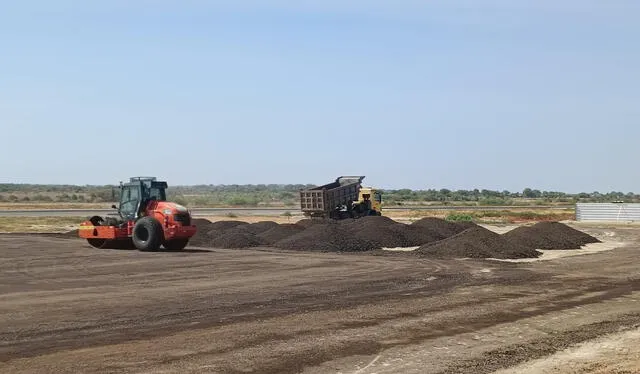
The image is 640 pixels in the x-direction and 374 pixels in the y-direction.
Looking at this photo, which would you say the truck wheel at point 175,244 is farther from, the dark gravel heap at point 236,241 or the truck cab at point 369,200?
the truck cab at point 369,200

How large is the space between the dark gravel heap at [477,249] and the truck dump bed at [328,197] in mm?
16519

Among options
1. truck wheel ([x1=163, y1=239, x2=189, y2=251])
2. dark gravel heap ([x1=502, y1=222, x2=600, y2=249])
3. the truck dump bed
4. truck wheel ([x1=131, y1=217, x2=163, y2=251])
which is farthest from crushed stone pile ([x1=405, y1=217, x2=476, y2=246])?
truck wheel ([x1=131, y1=217, x2=163, y2=251])

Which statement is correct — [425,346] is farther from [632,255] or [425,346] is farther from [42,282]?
[632,255]

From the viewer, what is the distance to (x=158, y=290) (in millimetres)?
16625

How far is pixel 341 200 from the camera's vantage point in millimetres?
45906

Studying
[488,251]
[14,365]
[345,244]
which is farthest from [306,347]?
[345,244]

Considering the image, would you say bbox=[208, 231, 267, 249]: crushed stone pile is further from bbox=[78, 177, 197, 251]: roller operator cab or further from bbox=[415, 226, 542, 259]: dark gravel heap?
bbox=[415, 226, 542, 259]: dark gravel heap

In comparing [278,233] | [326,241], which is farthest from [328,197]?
[326,241]

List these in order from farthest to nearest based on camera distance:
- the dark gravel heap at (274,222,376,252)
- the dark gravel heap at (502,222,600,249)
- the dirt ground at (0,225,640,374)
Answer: the dark gravel heap at (502,222,600,249), the dark gravel heap at (274,222,376,252), the dirt ground at (0,225,640,374)

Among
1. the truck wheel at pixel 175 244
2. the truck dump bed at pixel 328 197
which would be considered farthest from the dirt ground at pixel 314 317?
the truck dump bed at pixel 328 197

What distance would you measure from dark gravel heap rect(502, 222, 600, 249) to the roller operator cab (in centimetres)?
1341

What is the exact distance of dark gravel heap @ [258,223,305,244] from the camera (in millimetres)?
33125

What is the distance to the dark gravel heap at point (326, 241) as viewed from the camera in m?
30.2

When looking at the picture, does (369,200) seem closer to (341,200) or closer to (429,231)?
(341,200)
